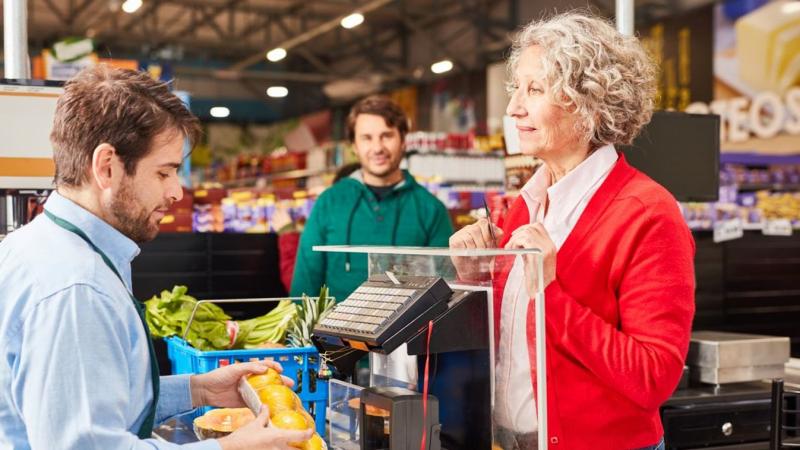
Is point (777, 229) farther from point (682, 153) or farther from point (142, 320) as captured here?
point (142, 320)

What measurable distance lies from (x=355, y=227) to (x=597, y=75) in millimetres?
2489

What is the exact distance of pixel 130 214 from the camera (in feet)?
5.12

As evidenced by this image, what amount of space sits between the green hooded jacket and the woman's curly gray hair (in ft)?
7.63

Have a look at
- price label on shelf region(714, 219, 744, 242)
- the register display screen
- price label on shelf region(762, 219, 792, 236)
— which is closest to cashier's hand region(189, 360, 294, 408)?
the register display screen

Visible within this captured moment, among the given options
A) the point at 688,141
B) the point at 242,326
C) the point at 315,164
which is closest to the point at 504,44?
the point at 315,164

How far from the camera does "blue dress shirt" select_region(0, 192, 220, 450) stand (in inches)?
53.6

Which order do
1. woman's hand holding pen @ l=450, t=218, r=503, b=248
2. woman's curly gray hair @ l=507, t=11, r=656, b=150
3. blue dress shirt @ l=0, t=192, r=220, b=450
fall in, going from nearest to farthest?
blue dress shirt @ l=0, t=192, r=220, b=450 < woman's curly gray hair @ l=507, t=11, r=656, b=150 < woman's hand holding pen @ l=450, t=218, r=503, b=248

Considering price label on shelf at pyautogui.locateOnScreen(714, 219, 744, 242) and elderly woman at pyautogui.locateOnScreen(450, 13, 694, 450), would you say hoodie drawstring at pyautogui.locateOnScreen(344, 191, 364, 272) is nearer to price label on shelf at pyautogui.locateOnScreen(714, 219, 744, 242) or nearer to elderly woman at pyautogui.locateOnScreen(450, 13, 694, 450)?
price label on shelf at pyautogui.locateOnScreen(714, 219, 744, 242)

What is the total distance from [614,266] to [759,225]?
157 inches

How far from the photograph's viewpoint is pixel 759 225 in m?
5.46

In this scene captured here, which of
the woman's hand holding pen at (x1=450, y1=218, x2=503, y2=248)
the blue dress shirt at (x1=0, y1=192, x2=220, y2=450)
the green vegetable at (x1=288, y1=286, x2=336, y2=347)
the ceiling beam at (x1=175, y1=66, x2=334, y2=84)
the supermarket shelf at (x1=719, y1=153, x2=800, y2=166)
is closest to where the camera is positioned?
the blue dress shirt at (x1=0, y1=192, x2=220, y2=450)

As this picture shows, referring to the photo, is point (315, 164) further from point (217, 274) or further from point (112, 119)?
point (112, 119)

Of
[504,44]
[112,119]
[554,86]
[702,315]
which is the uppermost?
[504,44]

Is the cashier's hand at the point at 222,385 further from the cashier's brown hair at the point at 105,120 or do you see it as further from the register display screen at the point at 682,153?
the register display screen at the point at 682,153
